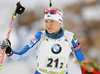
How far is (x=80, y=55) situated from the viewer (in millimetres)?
2086

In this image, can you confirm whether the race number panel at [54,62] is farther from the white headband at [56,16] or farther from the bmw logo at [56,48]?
the white headband at [56,16]

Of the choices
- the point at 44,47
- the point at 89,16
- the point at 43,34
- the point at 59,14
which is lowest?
the point at 44,47

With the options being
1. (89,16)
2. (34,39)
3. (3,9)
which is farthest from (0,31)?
(34,39)

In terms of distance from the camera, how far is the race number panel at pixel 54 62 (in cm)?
195

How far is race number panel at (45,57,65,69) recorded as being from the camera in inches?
76.6

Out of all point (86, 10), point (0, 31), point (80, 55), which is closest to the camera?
point (80, 55)

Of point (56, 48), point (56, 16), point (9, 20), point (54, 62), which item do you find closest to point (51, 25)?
point (56, 16)

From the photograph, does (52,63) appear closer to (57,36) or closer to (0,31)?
(57,36)

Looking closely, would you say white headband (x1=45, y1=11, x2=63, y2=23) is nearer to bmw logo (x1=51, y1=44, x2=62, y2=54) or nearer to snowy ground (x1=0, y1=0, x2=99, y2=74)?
bmw logo (x1=51, y1=44, x2=62, y2=54)

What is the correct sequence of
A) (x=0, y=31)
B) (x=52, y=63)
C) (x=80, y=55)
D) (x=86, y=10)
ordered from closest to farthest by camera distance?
(x=52, y=63), (x=80, y=55), (x=0, y=31), (x=86, y=10)

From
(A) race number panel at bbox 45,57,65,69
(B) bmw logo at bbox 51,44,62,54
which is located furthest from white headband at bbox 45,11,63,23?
(A) race number panel at bbox 45,57,65,69

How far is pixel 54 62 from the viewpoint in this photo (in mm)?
1945

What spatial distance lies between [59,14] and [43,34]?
9.8 inches

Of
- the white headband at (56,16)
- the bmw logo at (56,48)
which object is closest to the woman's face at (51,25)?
the white headband at (56,16)
